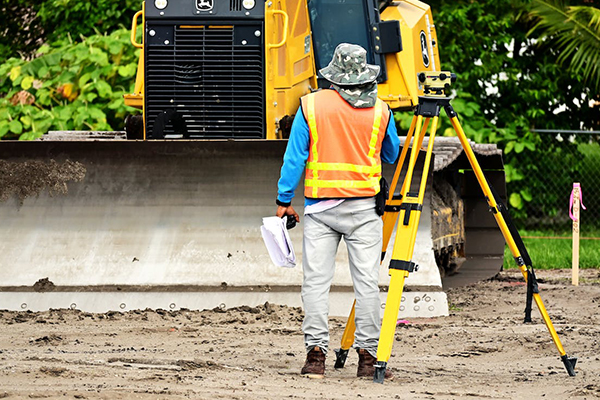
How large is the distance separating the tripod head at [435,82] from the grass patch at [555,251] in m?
6.95

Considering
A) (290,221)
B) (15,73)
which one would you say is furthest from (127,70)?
(290,221)

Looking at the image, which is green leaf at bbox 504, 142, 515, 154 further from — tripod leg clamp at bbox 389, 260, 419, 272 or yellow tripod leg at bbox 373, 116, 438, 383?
tripod leg clamp at bbox 389, 260, 419, 272

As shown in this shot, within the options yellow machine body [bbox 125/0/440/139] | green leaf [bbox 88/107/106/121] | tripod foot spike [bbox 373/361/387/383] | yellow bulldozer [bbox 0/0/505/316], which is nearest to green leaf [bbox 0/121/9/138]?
green leaf [bbox 88/107/106/121]

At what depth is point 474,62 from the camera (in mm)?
16766

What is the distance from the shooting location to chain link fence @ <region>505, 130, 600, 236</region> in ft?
52.8

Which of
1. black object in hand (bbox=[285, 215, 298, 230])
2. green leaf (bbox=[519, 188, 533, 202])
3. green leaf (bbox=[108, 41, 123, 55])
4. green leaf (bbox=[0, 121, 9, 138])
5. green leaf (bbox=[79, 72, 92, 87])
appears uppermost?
green leaf (bbox=[108, 41, 123, 55])

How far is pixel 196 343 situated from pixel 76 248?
1644mm

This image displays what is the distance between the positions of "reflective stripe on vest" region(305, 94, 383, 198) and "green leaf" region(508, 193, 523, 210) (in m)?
11.1

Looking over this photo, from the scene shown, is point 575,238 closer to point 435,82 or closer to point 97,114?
point 435,82

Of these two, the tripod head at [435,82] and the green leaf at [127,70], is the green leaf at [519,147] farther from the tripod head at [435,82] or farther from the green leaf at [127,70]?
the tripod head at [435,82]

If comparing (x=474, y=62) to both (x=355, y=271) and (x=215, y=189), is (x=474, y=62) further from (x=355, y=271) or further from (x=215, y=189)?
(x=355, y=271)

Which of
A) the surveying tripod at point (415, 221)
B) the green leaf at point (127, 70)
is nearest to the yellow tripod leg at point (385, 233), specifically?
the surveying tripod at point (415, 221)

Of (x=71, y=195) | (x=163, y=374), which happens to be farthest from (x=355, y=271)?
(x=71, y=195)

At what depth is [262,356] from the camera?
5.66 meters
